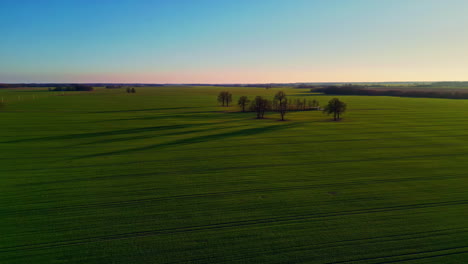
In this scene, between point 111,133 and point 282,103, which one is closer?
point 111,133

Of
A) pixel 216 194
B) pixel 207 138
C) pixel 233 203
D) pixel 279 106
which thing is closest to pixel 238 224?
pixel 233 203

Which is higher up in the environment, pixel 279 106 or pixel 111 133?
pixel 279 106

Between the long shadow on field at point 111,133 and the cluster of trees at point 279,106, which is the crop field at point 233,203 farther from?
the cluster of trees at point 279,106

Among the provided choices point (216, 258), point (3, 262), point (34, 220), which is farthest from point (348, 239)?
Answer: point (34, 220)

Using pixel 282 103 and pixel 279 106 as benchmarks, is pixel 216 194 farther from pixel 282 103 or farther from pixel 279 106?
pixel 279 106

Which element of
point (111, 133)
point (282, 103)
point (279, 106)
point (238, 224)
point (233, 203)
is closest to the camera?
point (238, 224)

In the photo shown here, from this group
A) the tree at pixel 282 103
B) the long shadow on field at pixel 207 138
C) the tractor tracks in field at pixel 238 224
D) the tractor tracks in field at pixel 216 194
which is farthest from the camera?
the tree at pixel 282 103

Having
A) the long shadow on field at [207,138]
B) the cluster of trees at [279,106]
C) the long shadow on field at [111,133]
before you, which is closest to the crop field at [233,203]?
the long shadow on field at [207,138]

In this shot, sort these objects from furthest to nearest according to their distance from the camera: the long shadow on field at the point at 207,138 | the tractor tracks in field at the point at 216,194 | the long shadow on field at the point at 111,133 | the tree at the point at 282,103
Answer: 1. the tree at the point at 282,103
2. the long shadow on field at the point at 111,133
3. the long shadow on field at the point at 207,138
4. the tractor tracks in field at the point at 216,194

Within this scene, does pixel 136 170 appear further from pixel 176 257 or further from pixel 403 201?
pixel 403 201
